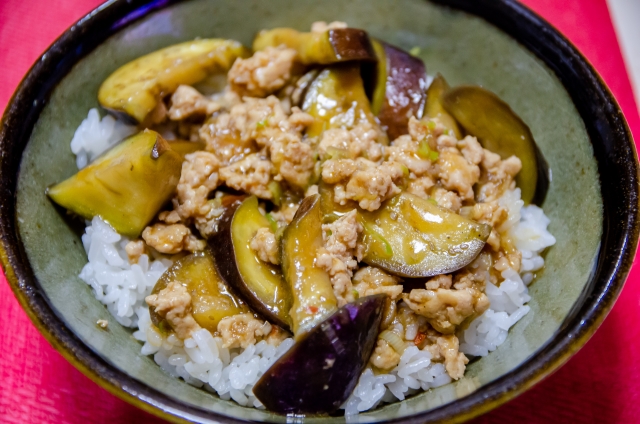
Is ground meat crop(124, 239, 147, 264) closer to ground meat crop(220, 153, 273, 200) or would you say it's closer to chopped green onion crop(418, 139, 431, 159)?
ground meat crop(220, 153, 273, 200)

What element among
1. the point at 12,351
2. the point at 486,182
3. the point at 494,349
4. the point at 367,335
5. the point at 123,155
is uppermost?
the point at 123,155

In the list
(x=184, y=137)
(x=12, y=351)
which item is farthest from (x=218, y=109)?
(x=12, y=351)

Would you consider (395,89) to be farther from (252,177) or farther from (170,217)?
(170,217)

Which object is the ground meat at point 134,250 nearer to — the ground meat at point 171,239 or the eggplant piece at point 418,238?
the ground meat at point 171,239

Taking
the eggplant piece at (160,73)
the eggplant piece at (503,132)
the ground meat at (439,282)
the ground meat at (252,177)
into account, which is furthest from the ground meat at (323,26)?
the ground meat at (439,282)

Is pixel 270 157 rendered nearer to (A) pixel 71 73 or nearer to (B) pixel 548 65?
(A) pixel 71 73
